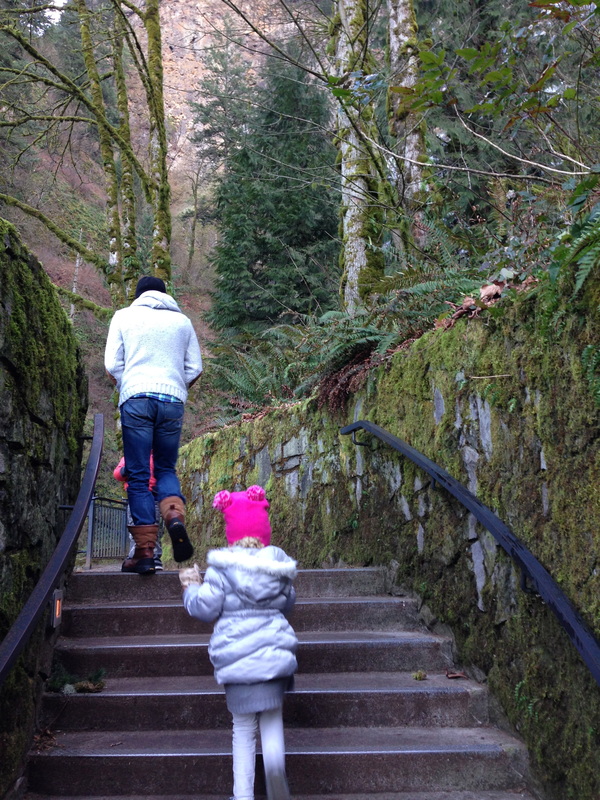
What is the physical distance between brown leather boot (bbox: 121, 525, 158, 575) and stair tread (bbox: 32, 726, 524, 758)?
3.85ft

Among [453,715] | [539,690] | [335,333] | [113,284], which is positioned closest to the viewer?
[539,690]

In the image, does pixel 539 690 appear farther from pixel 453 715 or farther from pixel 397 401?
pixel 397 401

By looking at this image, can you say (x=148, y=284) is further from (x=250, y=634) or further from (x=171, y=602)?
(x=250, y=634)

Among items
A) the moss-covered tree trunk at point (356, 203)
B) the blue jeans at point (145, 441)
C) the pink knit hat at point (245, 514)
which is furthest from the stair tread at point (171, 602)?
the moss-covered tree trunk at point (356, 203)

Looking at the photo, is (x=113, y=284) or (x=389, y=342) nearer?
(x=389, y=342)

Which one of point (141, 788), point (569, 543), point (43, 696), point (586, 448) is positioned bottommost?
point (141, 788)

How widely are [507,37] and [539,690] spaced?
2973 millimetres

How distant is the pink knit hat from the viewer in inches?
111

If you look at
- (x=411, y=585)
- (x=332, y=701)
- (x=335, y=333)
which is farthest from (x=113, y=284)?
(x=332, y=701)

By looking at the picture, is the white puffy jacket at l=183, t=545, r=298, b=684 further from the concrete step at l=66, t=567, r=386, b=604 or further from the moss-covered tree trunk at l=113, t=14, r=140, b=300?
the moss-covered tree trunk at l=113, t=14, r=140, b=300

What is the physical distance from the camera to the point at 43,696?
3309 mm

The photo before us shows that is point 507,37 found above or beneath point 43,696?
above

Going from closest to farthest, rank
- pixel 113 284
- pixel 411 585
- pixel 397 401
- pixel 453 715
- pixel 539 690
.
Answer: pixel 539 690
pixel 453 715
pixel 411 585
pixel 397 401
pixel 113 284

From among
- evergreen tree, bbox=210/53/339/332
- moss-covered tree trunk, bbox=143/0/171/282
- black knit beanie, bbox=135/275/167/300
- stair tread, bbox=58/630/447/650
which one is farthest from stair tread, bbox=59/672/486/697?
evergreen tree, bbox=210/53/339/332
